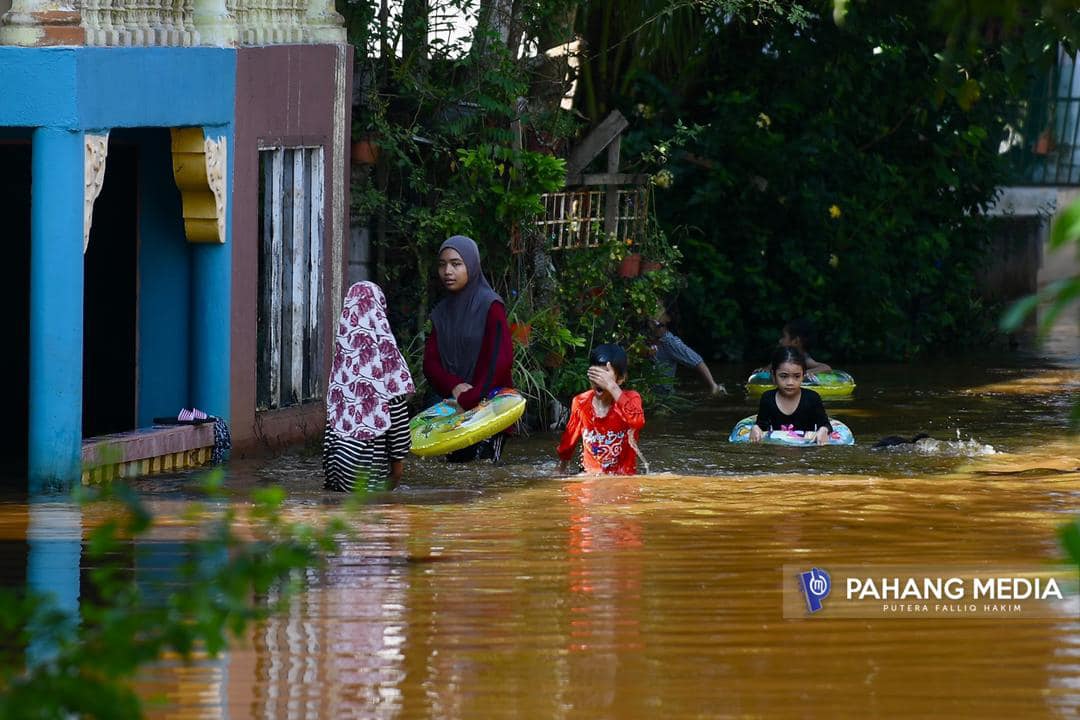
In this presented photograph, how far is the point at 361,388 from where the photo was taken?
36.6 ft

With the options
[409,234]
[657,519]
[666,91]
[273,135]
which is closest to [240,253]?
[273,135]

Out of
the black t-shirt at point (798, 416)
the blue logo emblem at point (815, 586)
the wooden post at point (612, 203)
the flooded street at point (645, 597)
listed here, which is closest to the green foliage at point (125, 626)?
the flooded street at point (645, 597)

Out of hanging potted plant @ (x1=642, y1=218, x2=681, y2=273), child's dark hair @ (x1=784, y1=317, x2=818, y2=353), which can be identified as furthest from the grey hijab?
child's dark hair @ (x1=784, y1=317, x2=818, y2=353)

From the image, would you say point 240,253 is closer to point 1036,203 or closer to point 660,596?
point 660,596

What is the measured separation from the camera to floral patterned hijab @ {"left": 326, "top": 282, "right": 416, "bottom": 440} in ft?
36.4

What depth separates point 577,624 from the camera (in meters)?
7.54

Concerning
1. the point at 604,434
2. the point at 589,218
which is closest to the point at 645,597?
the point at 604,434

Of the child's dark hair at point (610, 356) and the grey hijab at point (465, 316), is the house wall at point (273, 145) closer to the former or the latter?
the grey hijab at point (465, 316)

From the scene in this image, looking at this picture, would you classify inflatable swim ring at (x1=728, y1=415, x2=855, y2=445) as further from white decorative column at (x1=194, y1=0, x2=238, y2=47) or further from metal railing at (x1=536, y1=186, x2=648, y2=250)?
white decorative column at (x1=194, y1=0, x2=238, y2=47)

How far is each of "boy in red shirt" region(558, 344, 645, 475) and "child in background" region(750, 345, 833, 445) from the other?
6.31 ft

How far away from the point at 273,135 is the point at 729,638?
22.1ft

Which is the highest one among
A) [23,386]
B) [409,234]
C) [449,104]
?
Answer: [449,104]

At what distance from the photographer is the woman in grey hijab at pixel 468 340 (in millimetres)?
12289

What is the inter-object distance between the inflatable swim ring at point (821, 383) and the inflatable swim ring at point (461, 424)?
5.59 metres
